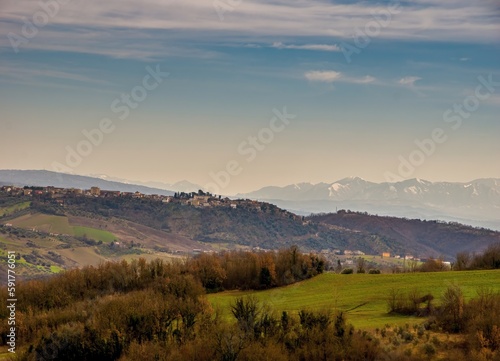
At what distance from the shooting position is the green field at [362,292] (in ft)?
136

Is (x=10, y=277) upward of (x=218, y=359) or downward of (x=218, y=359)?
upward

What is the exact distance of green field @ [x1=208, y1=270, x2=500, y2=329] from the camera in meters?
41.4

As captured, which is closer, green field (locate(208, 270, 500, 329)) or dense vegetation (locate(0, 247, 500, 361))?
dense vegetation (locate(0, 247, 500, 361))

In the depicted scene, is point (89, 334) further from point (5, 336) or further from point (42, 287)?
point (42, 287)

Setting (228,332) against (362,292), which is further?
(362,292)

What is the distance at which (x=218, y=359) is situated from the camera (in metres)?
32.8

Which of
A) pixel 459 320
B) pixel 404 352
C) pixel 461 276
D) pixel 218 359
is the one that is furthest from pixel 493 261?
pixel 218 359

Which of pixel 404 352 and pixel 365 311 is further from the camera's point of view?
pixel 365 311

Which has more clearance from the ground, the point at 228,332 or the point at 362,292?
the point at 362,292

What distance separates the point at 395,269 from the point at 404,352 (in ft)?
116

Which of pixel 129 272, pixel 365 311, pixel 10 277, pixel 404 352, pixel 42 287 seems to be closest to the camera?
pixel 404 352

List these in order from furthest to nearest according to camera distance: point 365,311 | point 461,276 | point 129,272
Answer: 1. point 129,272
2. point 461,276
3. point 365,311

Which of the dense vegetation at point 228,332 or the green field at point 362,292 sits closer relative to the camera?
the dense vegetation at point 228,332

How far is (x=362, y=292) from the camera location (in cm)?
4997
